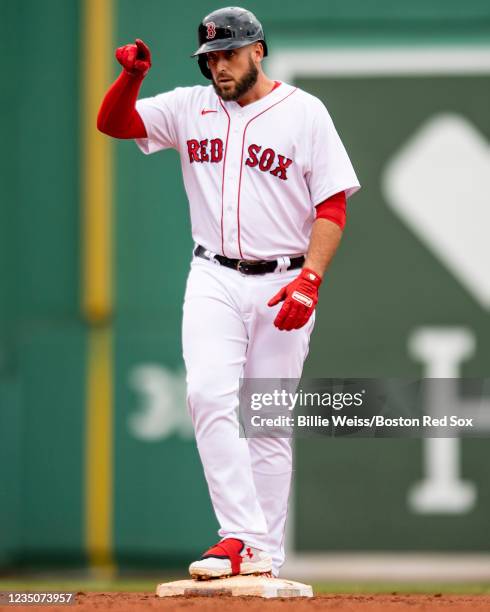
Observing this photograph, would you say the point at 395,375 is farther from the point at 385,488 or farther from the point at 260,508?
the point at 260,508

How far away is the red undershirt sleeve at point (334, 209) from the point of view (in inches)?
184

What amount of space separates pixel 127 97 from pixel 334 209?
0.76m

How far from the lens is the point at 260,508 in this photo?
4617mm

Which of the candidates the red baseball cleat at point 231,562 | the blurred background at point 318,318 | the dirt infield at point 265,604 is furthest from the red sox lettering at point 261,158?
the blurred background at point 318,318

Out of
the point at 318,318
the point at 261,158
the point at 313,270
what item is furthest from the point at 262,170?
the point at 318,318

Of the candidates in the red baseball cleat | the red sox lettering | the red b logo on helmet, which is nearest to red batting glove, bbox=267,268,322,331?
the red sox lettering

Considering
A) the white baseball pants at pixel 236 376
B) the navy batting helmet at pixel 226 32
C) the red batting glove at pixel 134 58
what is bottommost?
the white baseball pants at pixel 236 376

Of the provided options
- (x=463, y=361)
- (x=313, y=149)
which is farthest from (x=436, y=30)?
(x=313, y=149)

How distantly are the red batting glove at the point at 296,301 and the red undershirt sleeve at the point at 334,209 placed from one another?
0.24m

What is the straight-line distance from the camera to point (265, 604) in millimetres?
4223

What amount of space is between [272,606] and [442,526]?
5.01 metres

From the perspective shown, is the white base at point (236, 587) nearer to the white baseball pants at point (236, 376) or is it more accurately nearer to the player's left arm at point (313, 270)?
the white baseball pants at point (236, 376)

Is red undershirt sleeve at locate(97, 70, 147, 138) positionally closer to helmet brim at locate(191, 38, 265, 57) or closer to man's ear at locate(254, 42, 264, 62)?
helmet brim at locate(191, 38, 265, 57)

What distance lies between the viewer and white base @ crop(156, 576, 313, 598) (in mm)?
4398
